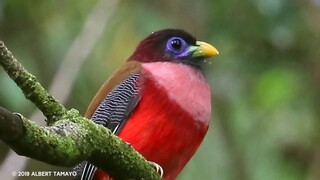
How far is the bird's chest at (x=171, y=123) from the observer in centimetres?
348

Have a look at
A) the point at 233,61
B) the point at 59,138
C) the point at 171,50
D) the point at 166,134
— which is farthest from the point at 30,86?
the point at 233,61

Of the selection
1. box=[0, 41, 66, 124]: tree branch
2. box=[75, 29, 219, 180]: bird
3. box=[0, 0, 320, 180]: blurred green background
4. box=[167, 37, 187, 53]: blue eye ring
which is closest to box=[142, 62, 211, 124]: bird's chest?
box=[75, 29, 219, 180]: bird

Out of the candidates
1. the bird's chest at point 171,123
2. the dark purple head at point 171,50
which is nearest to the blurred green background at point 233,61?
the dark purple head at point 171,50

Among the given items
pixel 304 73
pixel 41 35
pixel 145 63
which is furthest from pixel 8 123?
pixel 304 73

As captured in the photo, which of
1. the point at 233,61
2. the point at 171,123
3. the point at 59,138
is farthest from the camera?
the point at 233,61

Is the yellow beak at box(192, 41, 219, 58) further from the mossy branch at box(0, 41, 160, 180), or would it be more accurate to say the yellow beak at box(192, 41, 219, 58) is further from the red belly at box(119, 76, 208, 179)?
the mossy branch at box(0, 41, 160, 180)

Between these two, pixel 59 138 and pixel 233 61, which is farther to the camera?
pixel 233 61

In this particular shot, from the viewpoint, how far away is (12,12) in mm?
5785

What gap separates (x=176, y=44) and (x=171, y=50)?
0.03 m

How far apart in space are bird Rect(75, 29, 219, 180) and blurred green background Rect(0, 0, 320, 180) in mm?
1791

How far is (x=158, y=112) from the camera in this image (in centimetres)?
352

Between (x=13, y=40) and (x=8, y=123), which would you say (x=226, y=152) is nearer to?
(x=13, y=40)

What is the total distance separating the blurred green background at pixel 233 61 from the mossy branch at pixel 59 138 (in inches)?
116

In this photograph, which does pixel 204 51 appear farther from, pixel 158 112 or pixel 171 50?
pixel 158 112
